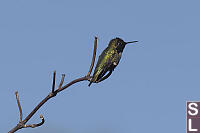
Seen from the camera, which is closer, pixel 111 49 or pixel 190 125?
pixel 111 49

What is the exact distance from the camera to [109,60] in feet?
18.4

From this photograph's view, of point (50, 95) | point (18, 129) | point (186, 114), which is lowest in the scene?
point (18, 129)

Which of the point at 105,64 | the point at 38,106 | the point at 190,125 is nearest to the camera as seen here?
the point at 38,106

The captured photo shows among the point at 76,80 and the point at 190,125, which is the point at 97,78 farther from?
the point at 190,125

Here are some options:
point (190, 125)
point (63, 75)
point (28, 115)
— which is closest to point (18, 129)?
point (28, 115)

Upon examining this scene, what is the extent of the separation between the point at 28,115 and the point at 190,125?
43.6 meters

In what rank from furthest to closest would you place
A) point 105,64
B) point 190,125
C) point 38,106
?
point 190,125 → point 105,64 → point 38,106

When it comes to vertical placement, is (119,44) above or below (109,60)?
above

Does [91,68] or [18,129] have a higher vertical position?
[91,68]

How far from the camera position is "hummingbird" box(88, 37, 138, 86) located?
550cm

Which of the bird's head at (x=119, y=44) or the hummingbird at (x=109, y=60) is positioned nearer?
the hummingbird at (x=109, y=60)

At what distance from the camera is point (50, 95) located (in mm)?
5309

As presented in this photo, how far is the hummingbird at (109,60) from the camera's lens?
5.50 metres

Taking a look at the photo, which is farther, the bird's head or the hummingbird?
the bird's head
